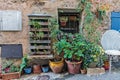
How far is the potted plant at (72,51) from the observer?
17.3 feet

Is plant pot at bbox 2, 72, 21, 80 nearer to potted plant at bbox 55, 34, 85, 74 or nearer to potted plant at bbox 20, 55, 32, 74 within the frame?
potted plant at bbox 20, 55, 32, 74

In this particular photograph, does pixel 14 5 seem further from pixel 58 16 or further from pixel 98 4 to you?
pixel 98 4

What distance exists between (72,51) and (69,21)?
120cm

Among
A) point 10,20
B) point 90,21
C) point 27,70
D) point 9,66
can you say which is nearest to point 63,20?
point 90,21

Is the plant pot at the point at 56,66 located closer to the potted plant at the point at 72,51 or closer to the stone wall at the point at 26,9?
the potted plant at the point at 72,51

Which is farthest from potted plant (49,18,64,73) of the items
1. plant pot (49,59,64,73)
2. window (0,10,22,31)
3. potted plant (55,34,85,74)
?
window (0,10,22,31)

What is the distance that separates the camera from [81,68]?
18.2 feet

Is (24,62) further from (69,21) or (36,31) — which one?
(69,21)

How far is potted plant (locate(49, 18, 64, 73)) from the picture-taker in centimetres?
546

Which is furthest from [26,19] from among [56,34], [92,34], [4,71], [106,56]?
[106,56]

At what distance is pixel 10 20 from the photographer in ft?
18.4

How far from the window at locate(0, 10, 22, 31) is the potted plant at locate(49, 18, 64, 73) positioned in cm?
90

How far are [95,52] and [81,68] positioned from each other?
0.60m

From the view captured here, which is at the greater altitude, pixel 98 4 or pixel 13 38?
pixel 98 4
